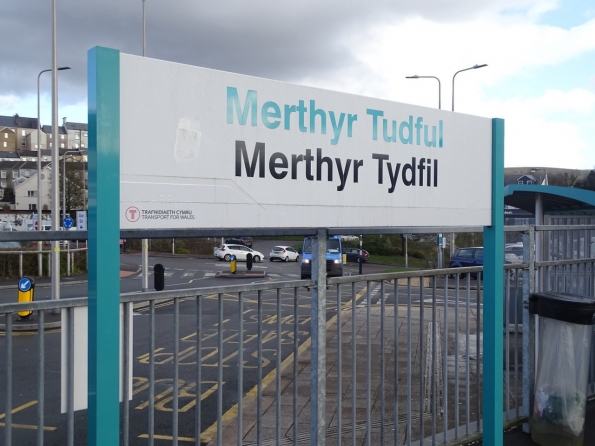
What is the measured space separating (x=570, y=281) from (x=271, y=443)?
10.6ft

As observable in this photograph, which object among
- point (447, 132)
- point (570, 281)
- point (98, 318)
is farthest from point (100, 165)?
point (570, 281)

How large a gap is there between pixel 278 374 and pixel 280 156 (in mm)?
1118

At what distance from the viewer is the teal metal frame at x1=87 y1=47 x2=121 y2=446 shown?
2211mm

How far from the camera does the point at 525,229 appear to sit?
4.93 meters

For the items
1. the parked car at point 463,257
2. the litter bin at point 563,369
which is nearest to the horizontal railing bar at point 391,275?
the litter bin at point 563,369

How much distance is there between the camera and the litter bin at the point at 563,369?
15.9ft

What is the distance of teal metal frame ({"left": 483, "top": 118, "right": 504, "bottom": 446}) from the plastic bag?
0.99m

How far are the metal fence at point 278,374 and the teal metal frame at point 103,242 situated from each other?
0.23 m

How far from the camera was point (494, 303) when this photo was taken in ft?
13.4

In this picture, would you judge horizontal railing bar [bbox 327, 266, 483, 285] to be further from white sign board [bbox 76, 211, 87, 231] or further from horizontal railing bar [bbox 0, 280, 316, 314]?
white sign board [bbox 76, 211, 87, 231]

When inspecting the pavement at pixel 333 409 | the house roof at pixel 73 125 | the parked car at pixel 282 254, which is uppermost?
the house roof at pixel 73 125

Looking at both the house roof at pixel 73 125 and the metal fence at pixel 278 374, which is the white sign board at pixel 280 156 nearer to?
the metal fence at pixel 278 374

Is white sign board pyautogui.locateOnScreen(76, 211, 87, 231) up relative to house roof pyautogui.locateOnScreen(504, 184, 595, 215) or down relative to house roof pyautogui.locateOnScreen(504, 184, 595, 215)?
down

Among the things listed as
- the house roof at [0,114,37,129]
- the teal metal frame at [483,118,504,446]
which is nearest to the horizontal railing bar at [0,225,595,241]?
the teal metal frame at [483,118,504,446]
